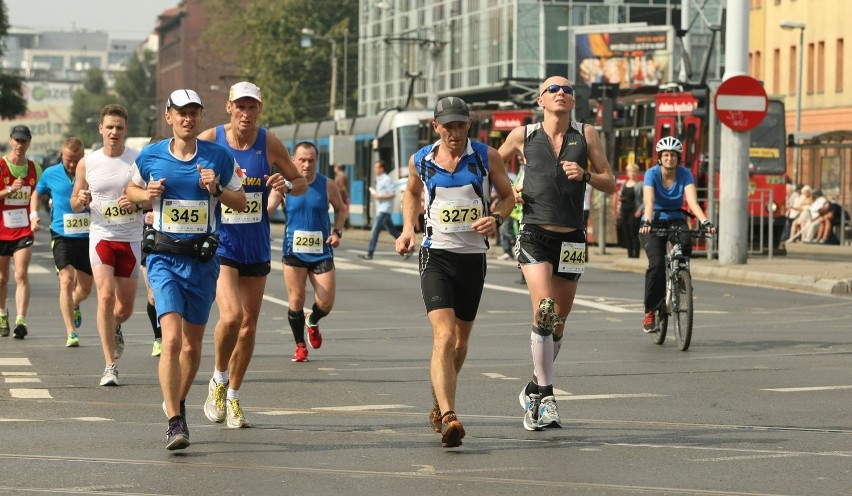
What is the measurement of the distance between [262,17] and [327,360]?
9131cm

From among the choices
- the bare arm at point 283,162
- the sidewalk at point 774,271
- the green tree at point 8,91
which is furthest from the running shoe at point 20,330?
the green tree at point 8,91

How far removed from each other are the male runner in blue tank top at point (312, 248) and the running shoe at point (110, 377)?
92.1 inches

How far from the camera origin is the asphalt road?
26.1 ft

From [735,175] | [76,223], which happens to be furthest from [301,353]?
[735,175]

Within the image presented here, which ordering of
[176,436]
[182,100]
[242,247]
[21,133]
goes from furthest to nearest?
[21,133] → [242,247] → [182,100] → [176,436]

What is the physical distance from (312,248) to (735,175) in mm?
14977

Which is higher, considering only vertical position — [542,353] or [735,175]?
[735,175]

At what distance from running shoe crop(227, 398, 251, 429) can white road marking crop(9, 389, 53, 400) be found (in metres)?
1.97

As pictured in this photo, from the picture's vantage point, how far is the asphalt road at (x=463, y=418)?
7.94 m

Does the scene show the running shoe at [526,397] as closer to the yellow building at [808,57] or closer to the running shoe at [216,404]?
the running shoe at [216,404]

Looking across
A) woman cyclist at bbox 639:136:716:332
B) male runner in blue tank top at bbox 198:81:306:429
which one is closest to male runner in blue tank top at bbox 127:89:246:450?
male runner in blue tank top at bbox 198:81:306:429

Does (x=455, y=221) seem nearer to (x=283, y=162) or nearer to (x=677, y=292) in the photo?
(x=283, y=162)

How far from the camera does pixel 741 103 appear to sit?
2745 centimetres

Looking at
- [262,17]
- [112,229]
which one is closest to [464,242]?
[112,229]
